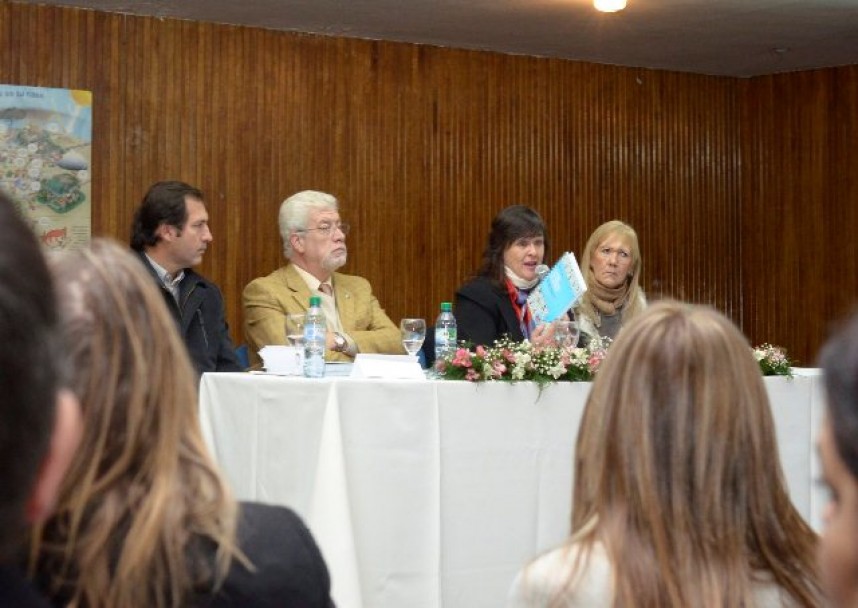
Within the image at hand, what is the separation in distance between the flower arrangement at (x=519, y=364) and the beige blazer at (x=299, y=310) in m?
1.23

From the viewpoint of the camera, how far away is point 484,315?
16.4 feet

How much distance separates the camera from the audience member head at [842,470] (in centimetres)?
60

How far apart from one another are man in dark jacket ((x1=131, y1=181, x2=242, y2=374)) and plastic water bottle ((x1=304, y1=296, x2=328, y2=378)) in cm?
123

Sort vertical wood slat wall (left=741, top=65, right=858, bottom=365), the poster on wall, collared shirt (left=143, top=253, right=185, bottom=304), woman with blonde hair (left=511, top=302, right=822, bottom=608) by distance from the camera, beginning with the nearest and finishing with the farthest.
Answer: woman with blonde hair (left=511, top=302, right=822, bottom=608)
collared shirt (left=143, top=253, right=185, bottom=304)
the poster on wall
vertical wood slat wall (left=741, top=65, right=858, bottom=365)

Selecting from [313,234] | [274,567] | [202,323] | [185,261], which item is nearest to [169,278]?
[185,261]

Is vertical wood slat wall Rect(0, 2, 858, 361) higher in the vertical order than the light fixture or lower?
lower

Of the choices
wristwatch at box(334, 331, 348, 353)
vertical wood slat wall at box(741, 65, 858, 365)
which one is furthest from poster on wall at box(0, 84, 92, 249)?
vertical wood slat wall at box(741, 65, 858, 365)

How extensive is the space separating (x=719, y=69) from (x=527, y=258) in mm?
3743

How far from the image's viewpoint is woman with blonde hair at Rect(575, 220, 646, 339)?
5.34 meters

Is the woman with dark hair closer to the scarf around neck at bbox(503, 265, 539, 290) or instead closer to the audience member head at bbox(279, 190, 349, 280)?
the scarf around neck at bbox(503, 265, 539, 290)

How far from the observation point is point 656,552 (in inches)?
60.5

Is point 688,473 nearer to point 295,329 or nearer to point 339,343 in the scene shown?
point 295,329

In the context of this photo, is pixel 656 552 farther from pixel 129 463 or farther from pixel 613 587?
pixel 129 463

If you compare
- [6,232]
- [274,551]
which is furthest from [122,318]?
[6,232]
